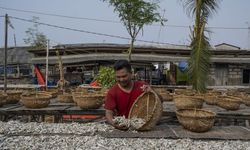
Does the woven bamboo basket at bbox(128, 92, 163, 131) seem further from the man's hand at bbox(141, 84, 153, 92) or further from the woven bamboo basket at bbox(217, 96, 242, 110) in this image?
the woven bamboo basket at bbox(217, 96, 242, 110)

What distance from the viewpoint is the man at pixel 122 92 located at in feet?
15.9

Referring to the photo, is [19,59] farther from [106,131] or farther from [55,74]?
[106,131]

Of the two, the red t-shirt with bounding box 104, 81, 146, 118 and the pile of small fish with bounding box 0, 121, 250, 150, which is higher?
the red t-shirt with bounding box 104, 81, 146, 118

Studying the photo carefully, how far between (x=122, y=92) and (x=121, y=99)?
0.12 metres

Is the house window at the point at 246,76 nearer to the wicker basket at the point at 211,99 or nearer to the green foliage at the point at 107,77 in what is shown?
the green foliage at the point at 107,77

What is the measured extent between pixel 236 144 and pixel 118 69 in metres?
2.02

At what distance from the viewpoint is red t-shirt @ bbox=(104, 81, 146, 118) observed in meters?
4.93

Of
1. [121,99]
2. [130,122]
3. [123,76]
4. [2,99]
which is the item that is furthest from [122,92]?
[2,99]

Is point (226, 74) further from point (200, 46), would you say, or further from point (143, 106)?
point (143, 106)

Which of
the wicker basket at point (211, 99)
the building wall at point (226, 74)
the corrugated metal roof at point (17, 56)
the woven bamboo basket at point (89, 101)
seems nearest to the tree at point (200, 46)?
the wicker basket at point (211, 99)

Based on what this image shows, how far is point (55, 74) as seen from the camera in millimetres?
18297

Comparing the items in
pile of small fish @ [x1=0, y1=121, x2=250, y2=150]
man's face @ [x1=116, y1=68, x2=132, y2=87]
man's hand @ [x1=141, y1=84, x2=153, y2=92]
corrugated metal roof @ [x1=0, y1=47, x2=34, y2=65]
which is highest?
corrugated metal roof @ [x1=0, y1=47, x2=34, y2=65]

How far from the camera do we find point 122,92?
197 inches

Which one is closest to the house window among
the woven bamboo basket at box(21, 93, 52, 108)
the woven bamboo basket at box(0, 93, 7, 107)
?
the woven bamboo basket at box(21, 93, 52, 108)
